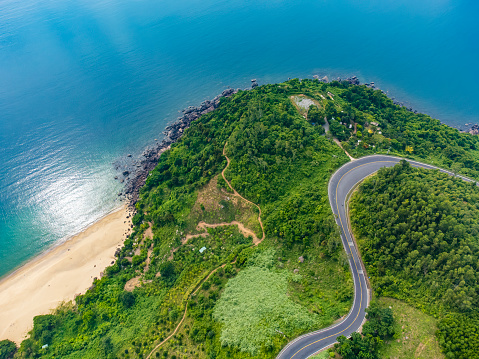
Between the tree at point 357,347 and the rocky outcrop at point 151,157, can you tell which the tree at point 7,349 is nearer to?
the rocky outcrop at point 151,157

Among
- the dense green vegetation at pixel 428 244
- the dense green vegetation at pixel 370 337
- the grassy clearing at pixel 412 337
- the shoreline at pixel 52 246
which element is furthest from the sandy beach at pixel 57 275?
the grassy clearing at pixel 412 337

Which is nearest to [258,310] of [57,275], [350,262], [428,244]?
[350,262]

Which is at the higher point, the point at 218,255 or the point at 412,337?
the point at 218,255

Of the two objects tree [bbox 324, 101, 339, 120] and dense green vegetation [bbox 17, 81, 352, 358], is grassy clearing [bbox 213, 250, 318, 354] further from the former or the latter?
tree [bbox 324, 101, 339, 120]

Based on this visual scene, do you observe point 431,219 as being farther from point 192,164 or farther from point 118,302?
point 118,302

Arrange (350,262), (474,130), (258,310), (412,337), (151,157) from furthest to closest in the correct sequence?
(474,130)
(151,157)
(350,262)
(258,310)
(412,337)

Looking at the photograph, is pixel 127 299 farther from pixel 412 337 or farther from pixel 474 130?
pixel 474 130

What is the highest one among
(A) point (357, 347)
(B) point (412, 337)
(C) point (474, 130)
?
(A) point (357, 347)

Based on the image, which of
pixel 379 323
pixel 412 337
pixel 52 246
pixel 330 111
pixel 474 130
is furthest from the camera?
pixel 474 130

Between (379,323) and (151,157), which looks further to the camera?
(151,157)
